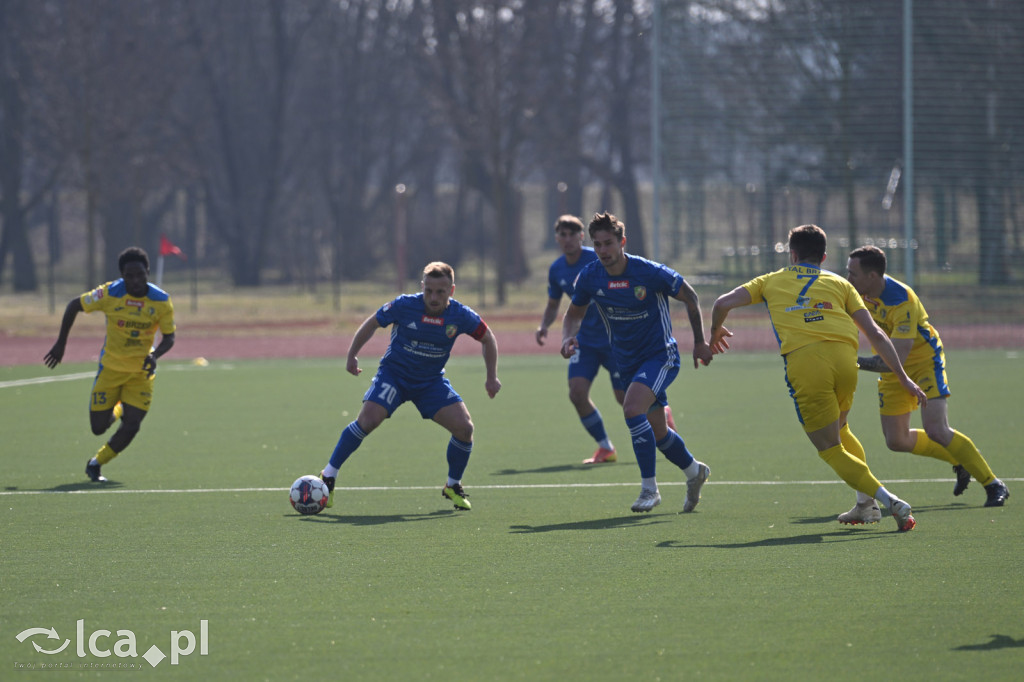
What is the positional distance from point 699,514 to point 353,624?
3.41 meters

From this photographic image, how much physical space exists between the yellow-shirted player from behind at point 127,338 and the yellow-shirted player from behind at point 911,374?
18.2ft

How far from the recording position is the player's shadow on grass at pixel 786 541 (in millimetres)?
7215

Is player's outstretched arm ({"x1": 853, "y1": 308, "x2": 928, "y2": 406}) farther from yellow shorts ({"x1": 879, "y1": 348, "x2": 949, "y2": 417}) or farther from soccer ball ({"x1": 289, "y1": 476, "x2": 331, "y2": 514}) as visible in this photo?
soccer ball ({"x1": 289, "y1": 476, "x2": 331, "y2": 514})

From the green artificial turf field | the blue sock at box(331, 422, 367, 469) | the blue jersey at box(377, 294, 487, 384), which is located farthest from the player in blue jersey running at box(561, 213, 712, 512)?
the blue sock at box(331, 422, 367, 469)

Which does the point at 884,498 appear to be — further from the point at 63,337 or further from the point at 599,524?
the point at 63,337

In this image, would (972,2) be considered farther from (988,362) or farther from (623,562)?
(623,562)

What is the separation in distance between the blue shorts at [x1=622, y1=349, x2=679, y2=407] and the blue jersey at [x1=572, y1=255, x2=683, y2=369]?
0.11 ft

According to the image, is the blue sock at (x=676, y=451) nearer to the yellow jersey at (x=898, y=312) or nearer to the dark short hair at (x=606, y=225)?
the dark short hair at (x=606, y=225)

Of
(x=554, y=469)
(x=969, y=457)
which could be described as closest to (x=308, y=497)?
(x=554, y=469)

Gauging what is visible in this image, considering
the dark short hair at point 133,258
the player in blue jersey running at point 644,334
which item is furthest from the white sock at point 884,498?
the dark short hair at point 133,258

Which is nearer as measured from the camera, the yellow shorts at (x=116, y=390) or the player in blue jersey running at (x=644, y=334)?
the player in blue jersey running at (x=644, y=334)

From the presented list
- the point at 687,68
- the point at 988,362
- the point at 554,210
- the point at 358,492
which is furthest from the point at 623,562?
the point at 554,210

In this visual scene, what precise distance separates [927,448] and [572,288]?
3.83m

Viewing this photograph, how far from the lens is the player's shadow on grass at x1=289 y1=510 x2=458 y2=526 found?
820cm
